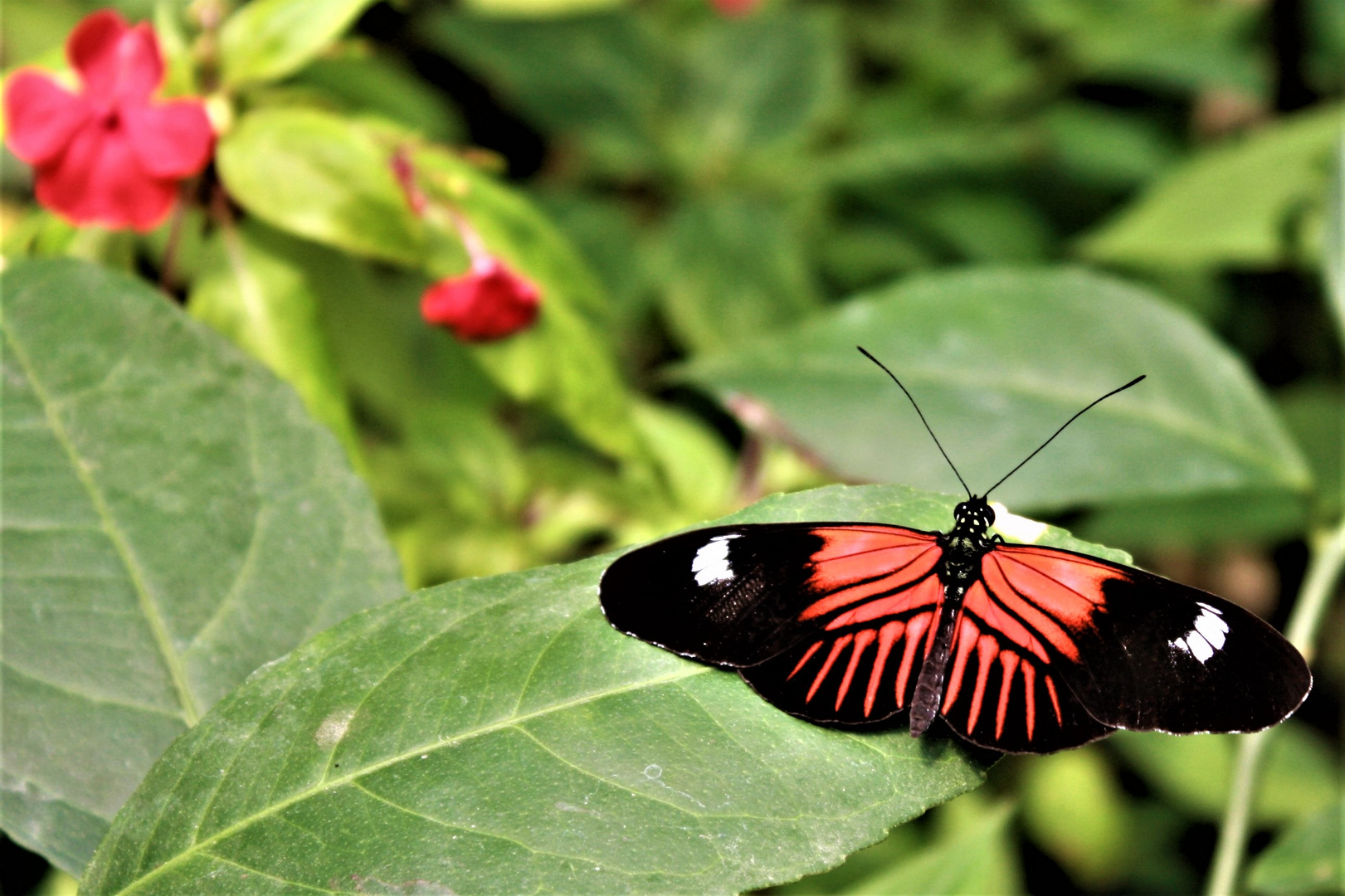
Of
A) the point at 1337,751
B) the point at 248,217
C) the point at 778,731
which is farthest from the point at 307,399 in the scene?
the point at 1337,751

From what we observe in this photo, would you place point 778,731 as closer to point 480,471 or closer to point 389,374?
point 389,374

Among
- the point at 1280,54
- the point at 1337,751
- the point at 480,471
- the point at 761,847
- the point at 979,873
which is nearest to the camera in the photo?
the point at 761,847

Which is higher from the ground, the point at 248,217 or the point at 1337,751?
the point at 248,217

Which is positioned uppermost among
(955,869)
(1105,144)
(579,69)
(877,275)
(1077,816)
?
(579,69)

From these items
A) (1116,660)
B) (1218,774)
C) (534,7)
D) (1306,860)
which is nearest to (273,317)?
(1116,660)

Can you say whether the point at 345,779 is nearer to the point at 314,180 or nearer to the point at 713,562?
the point at 713,562

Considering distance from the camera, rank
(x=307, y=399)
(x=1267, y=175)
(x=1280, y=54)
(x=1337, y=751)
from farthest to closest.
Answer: (x=1337, y=751) → (x=1280, y=54) → (x=1267, y=175) → (x=307, y=399)

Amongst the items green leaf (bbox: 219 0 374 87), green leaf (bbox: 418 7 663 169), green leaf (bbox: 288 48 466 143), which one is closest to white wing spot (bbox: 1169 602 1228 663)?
green leaf (bbox: 219 0 374 87)
